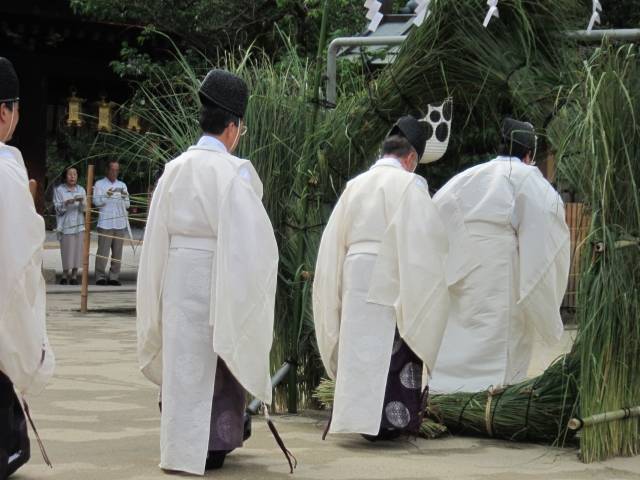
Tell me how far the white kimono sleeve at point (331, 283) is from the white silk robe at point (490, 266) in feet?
3.18

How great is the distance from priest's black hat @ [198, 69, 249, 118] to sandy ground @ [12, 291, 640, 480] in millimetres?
1544

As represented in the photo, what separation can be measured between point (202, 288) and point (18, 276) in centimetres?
90

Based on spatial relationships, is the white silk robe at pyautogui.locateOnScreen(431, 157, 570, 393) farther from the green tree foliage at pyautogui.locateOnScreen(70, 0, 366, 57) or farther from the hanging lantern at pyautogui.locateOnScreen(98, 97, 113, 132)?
the hanging lantern at pyautogui.locateOnScreen(98, 97, 113, 132)

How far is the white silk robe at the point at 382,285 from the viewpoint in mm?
5945

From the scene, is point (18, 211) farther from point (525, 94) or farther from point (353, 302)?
point (525, 94)

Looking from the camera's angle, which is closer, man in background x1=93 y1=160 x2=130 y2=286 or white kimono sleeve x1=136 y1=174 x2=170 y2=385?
white kimono sleeve x1=136 y1=174 x2=170 y2=385

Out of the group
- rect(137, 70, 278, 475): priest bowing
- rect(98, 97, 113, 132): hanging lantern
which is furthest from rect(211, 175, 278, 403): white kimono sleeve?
rect(98, 97, 113, 132): hanging lantern

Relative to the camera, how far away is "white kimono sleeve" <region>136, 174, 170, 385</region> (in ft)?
17.5

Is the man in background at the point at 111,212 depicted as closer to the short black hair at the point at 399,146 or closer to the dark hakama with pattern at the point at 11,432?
the short black hair at the point at 399,146

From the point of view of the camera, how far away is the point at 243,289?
5238 mm

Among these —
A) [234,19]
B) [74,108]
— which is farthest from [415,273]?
[74,108]

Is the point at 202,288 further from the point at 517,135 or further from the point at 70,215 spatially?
the point at 70,215

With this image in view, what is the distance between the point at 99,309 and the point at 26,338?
847 centimetres

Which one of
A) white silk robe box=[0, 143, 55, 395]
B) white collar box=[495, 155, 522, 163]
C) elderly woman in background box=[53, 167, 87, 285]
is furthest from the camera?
elderly woman in background box=[53, 167, 87, 285]
